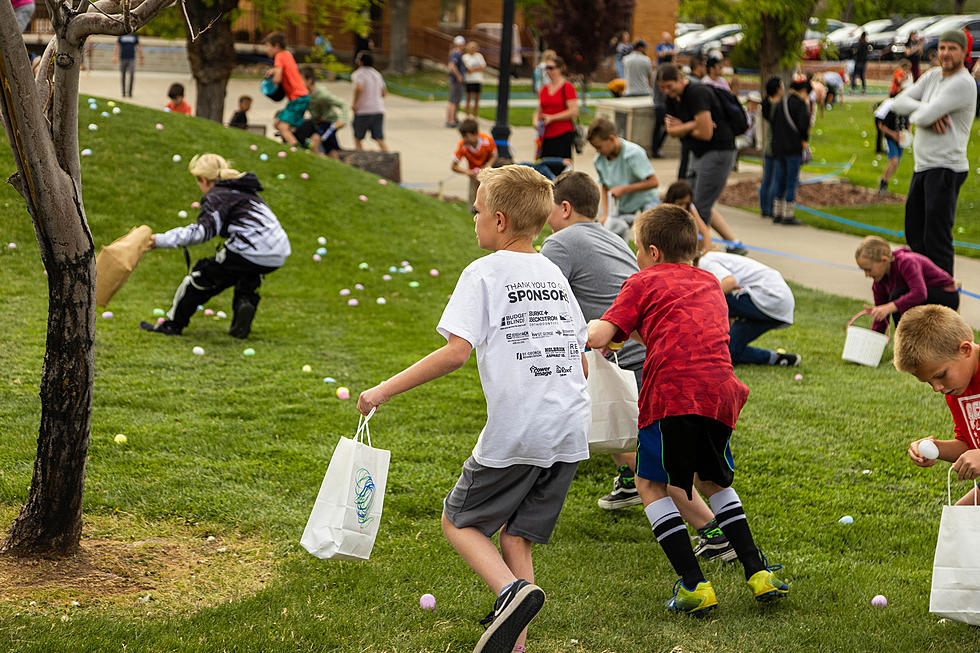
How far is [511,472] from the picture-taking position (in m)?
3.33

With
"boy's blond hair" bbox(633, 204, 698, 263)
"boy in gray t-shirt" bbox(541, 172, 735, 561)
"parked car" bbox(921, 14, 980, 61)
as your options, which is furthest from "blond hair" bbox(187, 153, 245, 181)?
"parked car" bbox(921, 14, 980, 61)

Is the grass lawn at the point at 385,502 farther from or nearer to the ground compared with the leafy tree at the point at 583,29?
nearer to the ground

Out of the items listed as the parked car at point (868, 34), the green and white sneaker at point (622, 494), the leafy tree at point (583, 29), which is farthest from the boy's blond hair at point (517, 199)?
the parked car at point (868, 34)

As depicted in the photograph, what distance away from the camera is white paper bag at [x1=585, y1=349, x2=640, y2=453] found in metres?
4.29

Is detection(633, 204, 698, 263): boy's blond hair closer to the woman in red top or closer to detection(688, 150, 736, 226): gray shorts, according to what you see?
detection(688, 150, 736, 226): gray shorts

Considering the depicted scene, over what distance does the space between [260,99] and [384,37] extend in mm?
13422

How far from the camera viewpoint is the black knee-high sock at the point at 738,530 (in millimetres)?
3828

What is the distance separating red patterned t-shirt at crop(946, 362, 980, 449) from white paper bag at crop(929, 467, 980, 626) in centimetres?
35

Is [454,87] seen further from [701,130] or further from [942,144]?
[942,144]

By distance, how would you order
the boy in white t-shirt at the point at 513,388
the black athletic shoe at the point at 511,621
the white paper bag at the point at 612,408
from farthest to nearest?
the white paper bag at the point at 612,408, the boy in white t-shirt at the point at 513,388, the black athletic shoe at the point at 511,621

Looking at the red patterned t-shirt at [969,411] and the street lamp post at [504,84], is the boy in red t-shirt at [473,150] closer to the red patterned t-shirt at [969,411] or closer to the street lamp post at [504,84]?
the street lamp post at [504,84]

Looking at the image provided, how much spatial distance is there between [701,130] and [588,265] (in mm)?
5667

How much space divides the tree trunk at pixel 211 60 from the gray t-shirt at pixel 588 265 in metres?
10.9

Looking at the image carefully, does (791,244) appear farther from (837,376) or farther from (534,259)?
(534,259)
